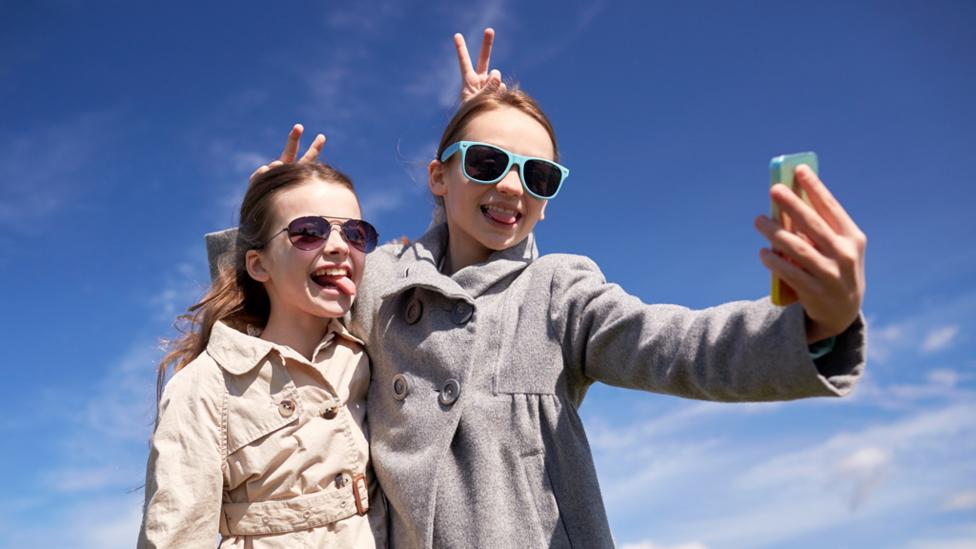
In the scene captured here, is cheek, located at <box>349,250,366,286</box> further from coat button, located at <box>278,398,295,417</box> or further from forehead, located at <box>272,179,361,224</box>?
coat button, located at <box>278,398,295,417</box>

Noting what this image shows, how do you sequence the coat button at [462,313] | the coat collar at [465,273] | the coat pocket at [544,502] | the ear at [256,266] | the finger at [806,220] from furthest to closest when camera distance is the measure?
the ear at [256,266] → the coat collar at [465,273] → the coat button at [462,313] → the coat pocket at [544,502] → the finger at [806,220]

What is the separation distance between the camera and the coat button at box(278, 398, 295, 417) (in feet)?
Result: 13.6

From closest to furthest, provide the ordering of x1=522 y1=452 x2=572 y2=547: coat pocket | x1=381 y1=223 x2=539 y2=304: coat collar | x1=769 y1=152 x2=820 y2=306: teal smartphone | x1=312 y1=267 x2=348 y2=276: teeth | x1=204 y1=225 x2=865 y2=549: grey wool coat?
x1=769 y1=152 x2=820 y2=306: teal smartphone
x1=204 y1=225 x2=865 y2=549: grey wool coat
x1=522 y1=452 x2=572 y2=547: coat pocket
x1=381 y1=223 x2=539 y2=304: coat collar
x1=312 y1=267 x2=348 y2=276: teeth

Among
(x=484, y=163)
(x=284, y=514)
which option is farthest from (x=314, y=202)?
(x=284, y=514)

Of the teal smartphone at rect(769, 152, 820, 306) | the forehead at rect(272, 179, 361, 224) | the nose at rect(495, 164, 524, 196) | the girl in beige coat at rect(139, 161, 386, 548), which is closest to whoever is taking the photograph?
the teal smartphone at rect(769, 152, 820, 306)

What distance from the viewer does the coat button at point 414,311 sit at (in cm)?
424

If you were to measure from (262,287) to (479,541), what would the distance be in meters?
2.19

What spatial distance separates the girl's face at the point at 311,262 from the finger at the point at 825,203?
2.60 meters

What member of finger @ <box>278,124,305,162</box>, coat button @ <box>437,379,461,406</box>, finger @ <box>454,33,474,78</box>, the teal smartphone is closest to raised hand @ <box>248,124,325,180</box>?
finger @ <box>278,124,305,162</box>

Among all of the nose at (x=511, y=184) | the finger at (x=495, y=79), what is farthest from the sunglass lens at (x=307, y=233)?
the finger at (x=495, y=79)

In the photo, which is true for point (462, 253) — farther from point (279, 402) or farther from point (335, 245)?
point (279, 402)

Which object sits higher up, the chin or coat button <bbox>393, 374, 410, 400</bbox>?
the chin

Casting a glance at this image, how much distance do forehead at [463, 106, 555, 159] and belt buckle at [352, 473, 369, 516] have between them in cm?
186

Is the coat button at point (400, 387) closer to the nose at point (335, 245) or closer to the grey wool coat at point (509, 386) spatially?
the grey wool coat at point (509, 386)
